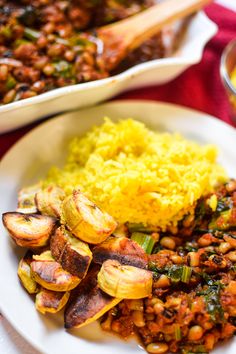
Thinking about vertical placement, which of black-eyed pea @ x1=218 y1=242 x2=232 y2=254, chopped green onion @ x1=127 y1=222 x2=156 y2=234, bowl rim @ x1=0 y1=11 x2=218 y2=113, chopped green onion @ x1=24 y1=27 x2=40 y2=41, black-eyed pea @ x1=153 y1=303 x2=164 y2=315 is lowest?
chopped green onion @ x1=127 y1=222 x2=156 y2=234

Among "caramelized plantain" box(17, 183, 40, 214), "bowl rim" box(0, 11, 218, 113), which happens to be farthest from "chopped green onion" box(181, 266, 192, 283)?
"bowl rim" box(0, 11, 218, 113)

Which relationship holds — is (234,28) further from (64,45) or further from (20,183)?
(20,183)

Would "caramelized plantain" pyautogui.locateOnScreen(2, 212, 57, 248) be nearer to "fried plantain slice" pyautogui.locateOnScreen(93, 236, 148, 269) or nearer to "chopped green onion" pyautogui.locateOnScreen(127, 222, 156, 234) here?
"fried plantain slice" pyautogui.locateOnScreen(93, 236, 148, 269)

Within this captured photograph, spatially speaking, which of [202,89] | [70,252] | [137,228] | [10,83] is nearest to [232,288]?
[137,228]

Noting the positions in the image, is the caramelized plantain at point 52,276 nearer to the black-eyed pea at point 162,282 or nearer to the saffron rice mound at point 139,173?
the black-eyed pea at point 162,282

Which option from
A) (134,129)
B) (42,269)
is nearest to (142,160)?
(134,129)

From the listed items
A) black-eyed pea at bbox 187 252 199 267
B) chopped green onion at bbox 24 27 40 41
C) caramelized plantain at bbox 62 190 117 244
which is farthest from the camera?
chopped green onion at bbox 24 27 40 41

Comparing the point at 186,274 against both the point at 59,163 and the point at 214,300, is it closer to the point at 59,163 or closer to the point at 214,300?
the point at 214,300

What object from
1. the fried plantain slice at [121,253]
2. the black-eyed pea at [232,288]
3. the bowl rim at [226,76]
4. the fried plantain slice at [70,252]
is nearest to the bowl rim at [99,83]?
the bowl rim at [226,76]
